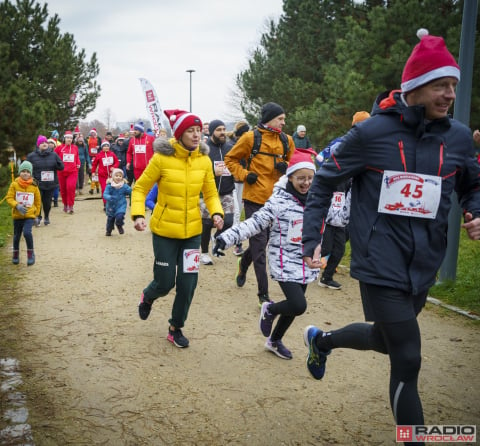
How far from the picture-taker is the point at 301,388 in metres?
4.21

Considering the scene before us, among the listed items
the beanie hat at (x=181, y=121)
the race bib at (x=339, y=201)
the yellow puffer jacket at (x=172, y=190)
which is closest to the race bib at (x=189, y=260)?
the yellow puffer jacket at (x=172, y=190)

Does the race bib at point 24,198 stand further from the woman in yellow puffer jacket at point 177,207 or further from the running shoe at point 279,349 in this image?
the running shoe at point 279,349

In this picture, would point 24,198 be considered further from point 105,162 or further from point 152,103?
point 152,103

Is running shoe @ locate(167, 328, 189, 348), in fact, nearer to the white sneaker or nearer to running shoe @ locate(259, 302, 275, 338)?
running shoe @ locate(259, 302, 275, 338)

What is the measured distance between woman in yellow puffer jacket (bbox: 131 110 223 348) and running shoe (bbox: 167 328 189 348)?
0.05ft

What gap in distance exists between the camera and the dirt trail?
3.56m

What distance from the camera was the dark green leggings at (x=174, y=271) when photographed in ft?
16.1

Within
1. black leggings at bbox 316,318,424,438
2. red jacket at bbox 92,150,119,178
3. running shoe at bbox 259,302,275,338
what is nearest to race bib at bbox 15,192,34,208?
running shoe at bbox 259,302,275,338

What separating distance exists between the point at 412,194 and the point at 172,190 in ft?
8.24

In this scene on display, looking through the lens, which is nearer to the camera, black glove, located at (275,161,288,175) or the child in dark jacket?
black glove, located at (275,161,288,175)

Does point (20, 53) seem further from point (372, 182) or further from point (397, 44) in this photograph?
point (372, 182)

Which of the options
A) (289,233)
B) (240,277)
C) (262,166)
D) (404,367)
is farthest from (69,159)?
(404,367)

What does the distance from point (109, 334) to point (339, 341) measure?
106 inches

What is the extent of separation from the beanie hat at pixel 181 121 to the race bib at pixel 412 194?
7.82ft
